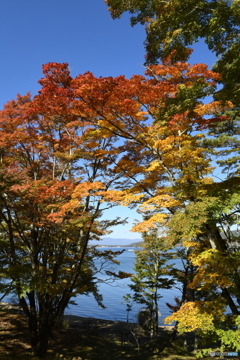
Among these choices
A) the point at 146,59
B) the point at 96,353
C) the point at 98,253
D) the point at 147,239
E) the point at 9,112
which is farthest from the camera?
the point at 147,239

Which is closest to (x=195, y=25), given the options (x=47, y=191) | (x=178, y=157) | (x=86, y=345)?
(x=178, y=157)

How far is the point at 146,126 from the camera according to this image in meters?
9.39

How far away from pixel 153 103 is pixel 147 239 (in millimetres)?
10570

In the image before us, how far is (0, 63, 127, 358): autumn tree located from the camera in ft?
27.0

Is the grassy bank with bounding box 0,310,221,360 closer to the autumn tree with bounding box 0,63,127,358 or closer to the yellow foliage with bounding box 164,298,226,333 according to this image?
the autumn tree with bounding box 0,63,127,358

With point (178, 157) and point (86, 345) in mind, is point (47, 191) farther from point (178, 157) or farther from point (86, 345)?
point (86, 345)

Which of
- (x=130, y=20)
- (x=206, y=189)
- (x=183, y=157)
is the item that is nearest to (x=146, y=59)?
(x=130, y=20)

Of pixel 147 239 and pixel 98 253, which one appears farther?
pixel 147 239

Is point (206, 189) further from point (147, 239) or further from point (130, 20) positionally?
point (147, 239)

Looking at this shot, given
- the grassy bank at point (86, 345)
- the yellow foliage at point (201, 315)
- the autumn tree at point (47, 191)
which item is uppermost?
the autumn tree at point (47, 191)

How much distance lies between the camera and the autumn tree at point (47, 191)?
27.0 ft

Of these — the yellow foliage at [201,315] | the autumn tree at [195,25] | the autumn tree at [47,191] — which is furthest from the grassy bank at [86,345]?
the autumn tree at [195,25]

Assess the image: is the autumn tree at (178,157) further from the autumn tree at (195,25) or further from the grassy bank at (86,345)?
→ the grassy bank at (86,345)

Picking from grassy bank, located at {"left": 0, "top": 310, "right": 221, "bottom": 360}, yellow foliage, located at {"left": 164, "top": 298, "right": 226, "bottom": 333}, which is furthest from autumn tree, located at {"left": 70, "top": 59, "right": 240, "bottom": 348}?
grassy bank, located at {"left": 0, "top": 310, "right": 221, "bottom": 360}
